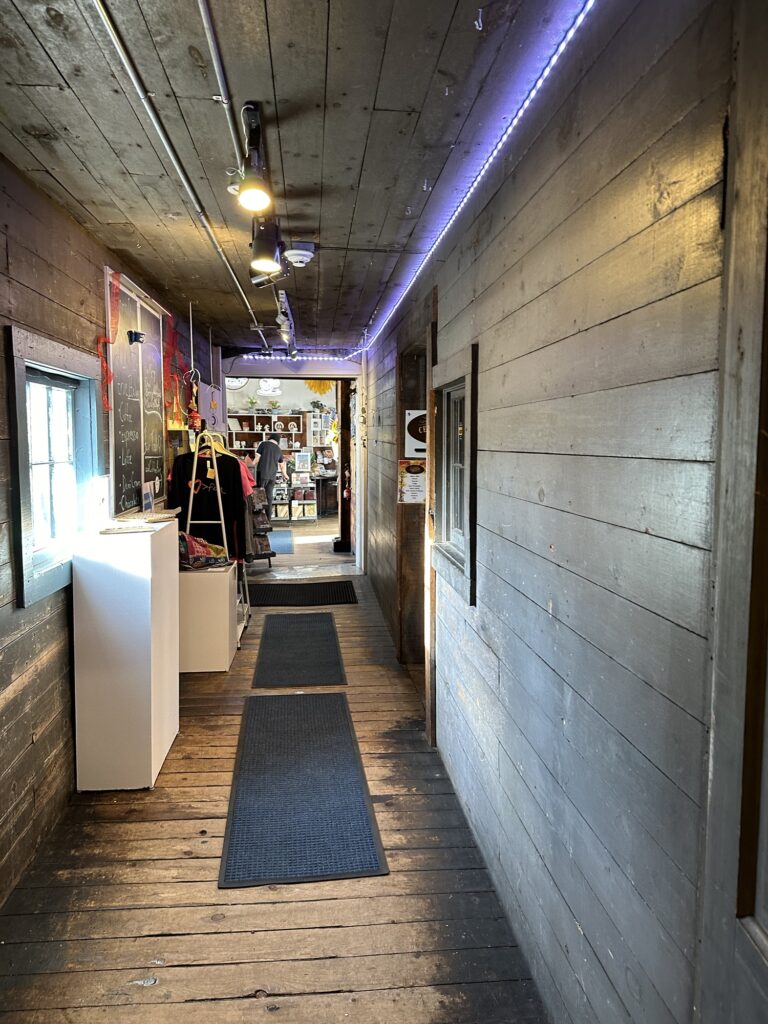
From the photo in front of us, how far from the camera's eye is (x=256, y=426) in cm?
1325

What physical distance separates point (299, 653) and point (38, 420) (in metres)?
2.64

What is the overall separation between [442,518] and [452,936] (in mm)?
1832

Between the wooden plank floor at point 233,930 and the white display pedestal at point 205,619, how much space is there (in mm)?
1468

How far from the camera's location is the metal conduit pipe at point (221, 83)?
1511 mm

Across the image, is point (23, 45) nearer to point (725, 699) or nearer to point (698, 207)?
point (698, 207)

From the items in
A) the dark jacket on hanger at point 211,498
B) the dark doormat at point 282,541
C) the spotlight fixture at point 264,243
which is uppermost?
the spotlight fixture at point 264,243

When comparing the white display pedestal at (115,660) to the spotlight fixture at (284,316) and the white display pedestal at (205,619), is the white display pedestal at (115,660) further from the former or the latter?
the spotlight fixture at (284,316)

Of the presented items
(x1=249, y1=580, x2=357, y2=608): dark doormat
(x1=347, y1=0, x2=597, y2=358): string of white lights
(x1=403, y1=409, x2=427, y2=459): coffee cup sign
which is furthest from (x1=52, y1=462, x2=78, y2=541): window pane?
(x1=249, y1=580, x2=357, y2=608): dark doormat

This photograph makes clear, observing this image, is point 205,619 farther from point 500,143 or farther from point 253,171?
point 500,143

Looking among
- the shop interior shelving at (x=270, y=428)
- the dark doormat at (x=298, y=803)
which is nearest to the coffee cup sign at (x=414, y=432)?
the dark doormat at (x=298, y=803)

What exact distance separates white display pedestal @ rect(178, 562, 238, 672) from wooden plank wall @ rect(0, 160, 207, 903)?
1.46 m

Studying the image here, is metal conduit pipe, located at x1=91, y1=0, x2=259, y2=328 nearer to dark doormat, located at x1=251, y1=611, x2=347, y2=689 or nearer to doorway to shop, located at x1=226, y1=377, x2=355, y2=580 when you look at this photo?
dark doormat, located at x1=251, y1=611, x2=347, y2=689

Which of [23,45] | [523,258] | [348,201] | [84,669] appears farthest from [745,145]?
[84,669]

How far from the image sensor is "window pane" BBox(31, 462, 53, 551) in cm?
262
